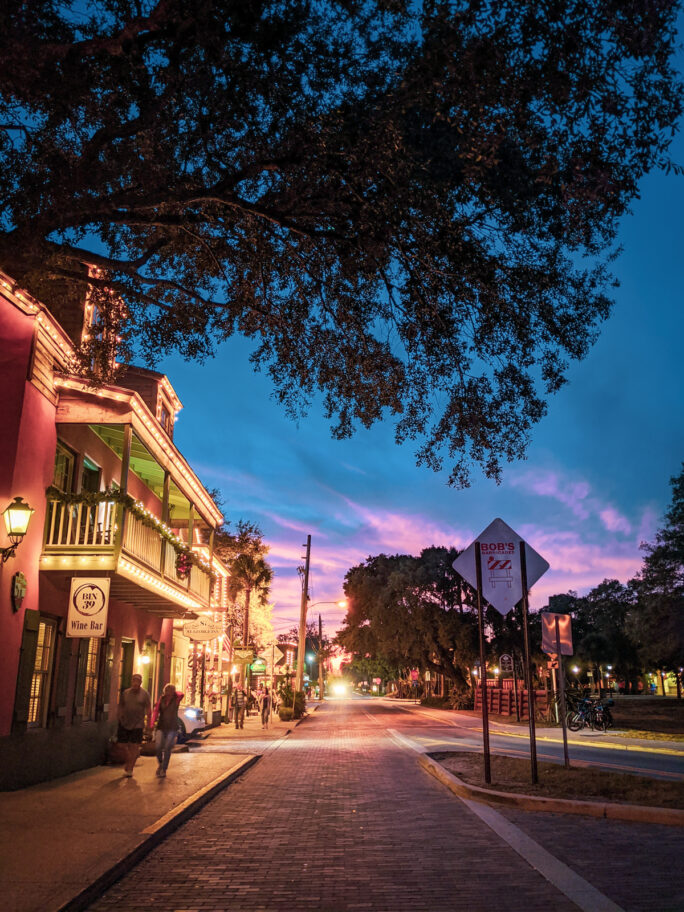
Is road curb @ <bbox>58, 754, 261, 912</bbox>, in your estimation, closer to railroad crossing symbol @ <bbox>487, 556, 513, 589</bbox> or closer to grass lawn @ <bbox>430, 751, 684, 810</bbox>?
grass lawn @ <bbox>430, 751, 684, 810</bbox>

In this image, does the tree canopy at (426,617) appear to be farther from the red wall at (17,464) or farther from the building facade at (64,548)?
the red wall at (17,464)

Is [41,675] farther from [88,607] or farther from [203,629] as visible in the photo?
[203,629]

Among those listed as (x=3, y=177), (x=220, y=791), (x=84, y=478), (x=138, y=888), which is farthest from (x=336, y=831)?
(x=84, y=478)

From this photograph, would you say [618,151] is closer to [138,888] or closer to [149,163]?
[149,163]

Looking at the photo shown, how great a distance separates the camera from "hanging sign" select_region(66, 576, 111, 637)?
13.5 meters

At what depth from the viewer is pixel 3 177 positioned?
31.5 feet

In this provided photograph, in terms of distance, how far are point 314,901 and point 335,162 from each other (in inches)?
303

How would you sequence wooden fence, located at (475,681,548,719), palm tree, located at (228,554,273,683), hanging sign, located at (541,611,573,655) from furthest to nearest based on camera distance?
palm tree, located at (228,554,273,683), wooden fence, located at (475,681,548,719), hanging sign, located at (541,611,573,655)

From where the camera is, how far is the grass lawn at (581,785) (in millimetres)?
9953

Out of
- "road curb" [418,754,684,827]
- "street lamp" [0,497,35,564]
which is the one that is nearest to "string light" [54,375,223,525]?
"street lamp" [0,497,35,564]

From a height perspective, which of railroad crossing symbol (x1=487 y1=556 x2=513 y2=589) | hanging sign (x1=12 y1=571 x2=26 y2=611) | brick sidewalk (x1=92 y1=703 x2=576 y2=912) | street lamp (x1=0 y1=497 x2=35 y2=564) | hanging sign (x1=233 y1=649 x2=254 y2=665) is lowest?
brick sidewalk (x1=92 y1=703 x2=576 y2=912)

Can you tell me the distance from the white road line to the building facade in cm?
701

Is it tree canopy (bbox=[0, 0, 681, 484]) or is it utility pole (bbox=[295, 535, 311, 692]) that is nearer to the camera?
tree canopy (bbox=[0, 0, 681, 484])

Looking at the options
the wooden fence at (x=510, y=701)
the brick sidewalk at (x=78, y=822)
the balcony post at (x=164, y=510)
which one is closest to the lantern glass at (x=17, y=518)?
the brick sidewalk at (x=78, y=822)
